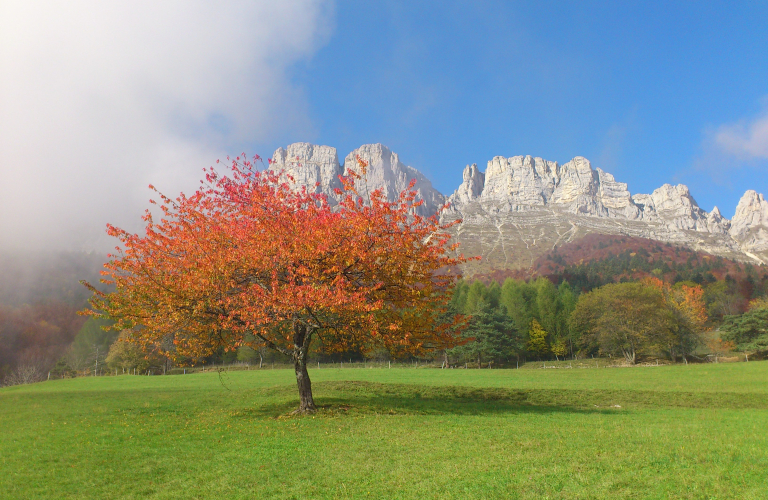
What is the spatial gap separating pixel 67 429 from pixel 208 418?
5.27 m

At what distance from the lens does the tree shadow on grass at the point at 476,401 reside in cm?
2116

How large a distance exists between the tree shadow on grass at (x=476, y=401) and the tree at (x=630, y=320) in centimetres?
4247

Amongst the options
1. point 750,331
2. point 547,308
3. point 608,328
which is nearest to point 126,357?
point 608,328

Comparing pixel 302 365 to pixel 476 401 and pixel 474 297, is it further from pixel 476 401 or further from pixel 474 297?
pixel 474 297

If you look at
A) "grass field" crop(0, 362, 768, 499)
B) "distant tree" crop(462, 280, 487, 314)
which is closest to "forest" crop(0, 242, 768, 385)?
"distant tree" crop(462, 280, 487, 314)

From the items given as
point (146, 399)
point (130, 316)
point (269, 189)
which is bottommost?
point (146, 399)

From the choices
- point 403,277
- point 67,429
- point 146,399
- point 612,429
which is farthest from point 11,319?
point 612,429

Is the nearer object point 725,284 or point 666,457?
point 666,457

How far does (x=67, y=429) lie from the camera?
1680cm

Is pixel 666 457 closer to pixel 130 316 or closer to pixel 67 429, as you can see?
pixel 130 316

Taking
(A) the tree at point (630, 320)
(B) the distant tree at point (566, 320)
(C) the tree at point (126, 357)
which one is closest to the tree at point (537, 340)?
(B) the distant tree at point (566, 320)

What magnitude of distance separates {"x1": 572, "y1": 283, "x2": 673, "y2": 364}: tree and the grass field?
4688 cm

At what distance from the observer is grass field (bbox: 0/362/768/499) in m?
8.88

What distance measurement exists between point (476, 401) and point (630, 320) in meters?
53.9
